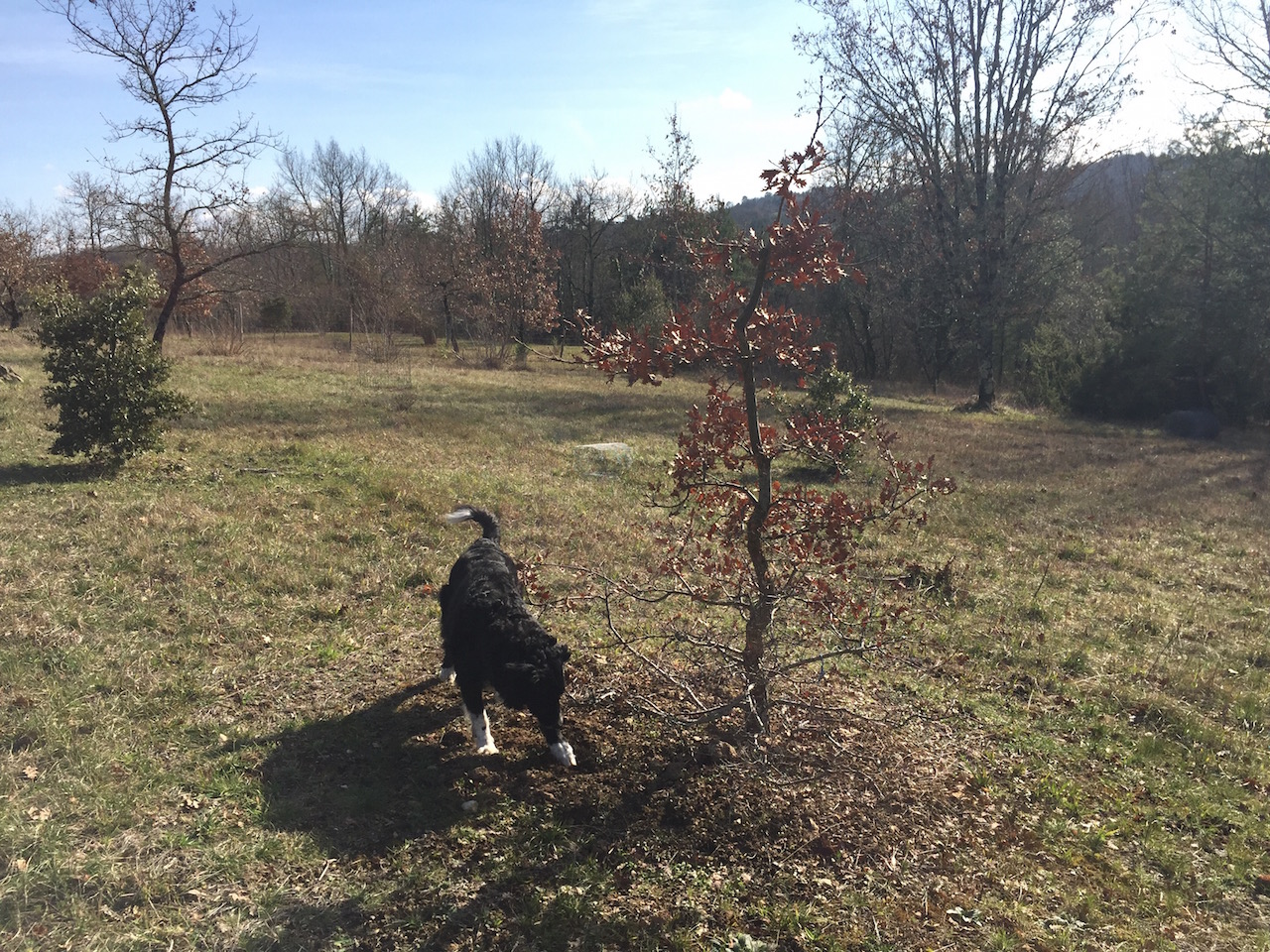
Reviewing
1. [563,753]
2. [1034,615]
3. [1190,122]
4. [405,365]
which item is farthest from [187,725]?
[1190,122]

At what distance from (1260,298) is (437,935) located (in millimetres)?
23655

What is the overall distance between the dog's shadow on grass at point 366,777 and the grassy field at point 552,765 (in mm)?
16

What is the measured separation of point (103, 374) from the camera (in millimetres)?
8172

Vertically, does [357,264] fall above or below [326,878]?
above

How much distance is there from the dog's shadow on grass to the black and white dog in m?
0.32

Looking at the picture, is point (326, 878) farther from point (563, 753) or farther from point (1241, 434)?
point (1241, 434)

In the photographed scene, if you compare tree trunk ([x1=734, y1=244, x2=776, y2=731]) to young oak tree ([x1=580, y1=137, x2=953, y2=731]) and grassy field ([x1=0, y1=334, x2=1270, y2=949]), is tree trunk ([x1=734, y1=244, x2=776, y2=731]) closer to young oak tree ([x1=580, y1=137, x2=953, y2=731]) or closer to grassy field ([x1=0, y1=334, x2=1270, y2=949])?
young oak tree ([x1=580, y1=137, x2=953, y2=731])

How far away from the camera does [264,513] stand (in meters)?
7.35

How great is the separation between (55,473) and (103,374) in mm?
1210

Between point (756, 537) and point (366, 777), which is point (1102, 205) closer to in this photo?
point (756, 537)

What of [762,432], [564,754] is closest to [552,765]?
[564,754]

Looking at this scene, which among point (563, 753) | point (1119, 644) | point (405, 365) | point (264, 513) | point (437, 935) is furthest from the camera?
point (405, 365)

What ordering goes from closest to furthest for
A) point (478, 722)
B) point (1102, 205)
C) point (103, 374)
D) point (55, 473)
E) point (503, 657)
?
1. point (503, 657)
2. point (478, 722)
3. point (55, 473)
4. point (103, 374)
5. point (1102, 205)

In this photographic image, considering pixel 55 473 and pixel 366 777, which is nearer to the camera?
pixel 366 777
